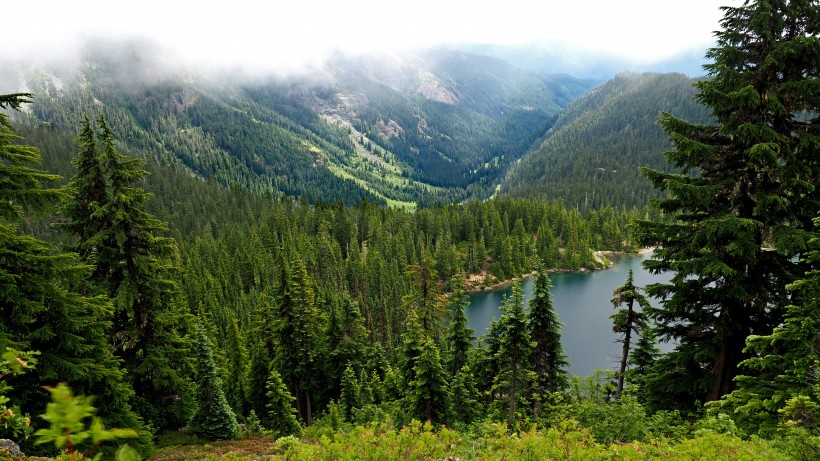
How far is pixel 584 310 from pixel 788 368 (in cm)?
7544

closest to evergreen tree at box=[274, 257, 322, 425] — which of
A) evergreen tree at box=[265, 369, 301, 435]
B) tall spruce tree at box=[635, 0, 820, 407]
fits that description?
evergreen tree at box=[265, 369, 301, 435]

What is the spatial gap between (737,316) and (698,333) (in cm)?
115

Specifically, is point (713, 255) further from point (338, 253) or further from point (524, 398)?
point (338, 253)

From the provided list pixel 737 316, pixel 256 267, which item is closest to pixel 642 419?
pixel 737 316

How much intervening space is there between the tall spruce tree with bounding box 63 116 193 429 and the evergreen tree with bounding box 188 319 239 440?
3.04 meters

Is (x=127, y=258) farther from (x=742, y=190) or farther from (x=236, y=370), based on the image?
(x=236, y=370)

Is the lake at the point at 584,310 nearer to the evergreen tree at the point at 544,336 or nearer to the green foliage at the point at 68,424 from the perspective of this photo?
the evergreen tree at the point at 544,336

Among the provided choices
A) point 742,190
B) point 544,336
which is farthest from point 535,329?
point 742,190

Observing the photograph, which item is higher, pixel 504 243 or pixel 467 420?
pixel 504 243

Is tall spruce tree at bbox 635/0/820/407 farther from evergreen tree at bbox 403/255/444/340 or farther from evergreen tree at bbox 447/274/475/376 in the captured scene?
evergreen tree at bbox 403/255/444/340

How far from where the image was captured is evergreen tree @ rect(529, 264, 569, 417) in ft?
82.8

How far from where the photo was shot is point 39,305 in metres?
10.6

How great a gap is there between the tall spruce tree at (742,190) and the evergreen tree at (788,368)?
1397 millimetres

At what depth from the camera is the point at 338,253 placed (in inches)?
3745
